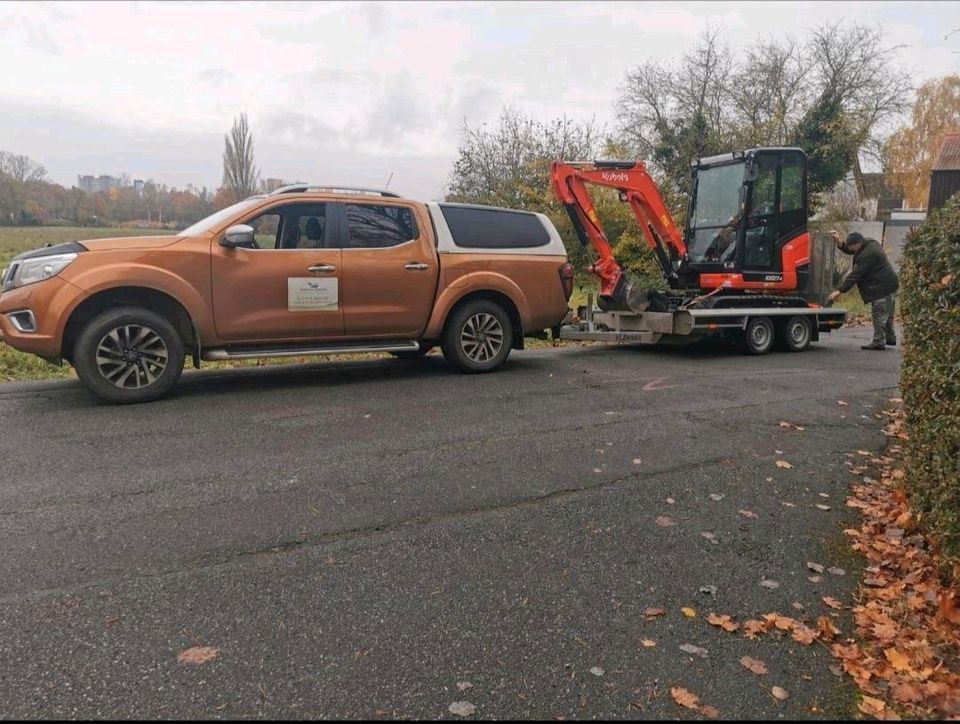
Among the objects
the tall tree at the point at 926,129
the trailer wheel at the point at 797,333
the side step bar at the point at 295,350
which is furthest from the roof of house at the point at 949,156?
the side step bar at the point at 295,350

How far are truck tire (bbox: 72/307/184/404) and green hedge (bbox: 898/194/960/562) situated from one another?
5.77 meters

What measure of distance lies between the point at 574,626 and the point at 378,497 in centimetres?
169

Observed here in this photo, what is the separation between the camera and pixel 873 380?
880cm

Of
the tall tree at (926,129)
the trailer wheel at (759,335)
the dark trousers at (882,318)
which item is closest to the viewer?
the trailer wheel at (759,335)

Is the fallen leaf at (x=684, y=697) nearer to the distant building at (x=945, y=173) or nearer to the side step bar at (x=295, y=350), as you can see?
the side step bar at (x=295, y=350)

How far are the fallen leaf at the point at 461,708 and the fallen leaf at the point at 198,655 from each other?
3.02 feet

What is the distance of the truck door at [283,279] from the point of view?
22.1 ft

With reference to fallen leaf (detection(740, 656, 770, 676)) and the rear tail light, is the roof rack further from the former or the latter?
fallen leaf (detection(740, 656, 770, 676))

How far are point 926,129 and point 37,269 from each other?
57.4 meters

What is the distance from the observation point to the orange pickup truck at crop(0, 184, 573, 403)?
6137mm

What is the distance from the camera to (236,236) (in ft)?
21.7

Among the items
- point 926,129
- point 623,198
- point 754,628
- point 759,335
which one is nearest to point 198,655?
point 754,628

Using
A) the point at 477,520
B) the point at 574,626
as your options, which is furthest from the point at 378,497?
the point at 574,626

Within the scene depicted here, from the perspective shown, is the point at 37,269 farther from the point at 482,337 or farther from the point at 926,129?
the point at 926,129
